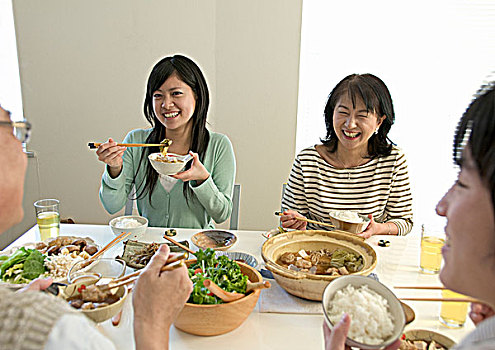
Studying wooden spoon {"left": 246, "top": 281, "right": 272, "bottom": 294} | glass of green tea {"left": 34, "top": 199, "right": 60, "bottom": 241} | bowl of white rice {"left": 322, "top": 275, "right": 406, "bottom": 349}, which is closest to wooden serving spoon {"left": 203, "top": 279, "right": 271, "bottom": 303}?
wooden spoon {"left": 246, "top": 281, "right": 272, "bottom": 294}

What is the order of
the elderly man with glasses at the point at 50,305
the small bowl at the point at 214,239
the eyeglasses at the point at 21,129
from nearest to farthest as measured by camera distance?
the elderly man with glasses at the point at 50,305 → the eyeglasses at the point at 21,129 → the small bowl at the point at 214,239

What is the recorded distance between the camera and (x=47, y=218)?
179 centimetres

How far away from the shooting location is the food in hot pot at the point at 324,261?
1430mm

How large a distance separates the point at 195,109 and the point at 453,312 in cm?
172

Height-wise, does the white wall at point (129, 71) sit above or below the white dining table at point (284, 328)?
above

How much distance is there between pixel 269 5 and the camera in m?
3.46

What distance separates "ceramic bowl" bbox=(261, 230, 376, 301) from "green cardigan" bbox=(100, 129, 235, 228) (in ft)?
2.19

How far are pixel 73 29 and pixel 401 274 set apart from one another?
135 inches

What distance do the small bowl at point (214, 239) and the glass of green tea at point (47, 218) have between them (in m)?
0.69

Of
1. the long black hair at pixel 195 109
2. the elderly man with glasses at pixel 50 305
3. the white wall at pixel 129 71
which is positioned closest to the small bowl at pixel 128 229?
the long black hair at pixel 195 109

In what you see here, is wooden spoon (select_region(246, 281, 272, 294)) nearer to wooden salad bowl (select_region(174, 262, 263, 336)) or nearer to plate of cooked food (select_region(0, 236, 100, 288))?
wooden salad bowl (select_region(174, 262, 263, 336))

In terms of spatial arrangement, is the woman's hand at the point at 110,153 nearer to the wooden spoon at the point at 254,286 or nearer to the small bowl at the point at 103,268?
the small bowl at the point at 103,268

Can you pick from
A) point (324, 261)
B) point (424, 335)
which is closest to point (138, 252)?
point (324, 261)

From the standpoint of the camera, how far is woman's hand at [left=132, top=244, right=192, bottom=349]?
99 cm
